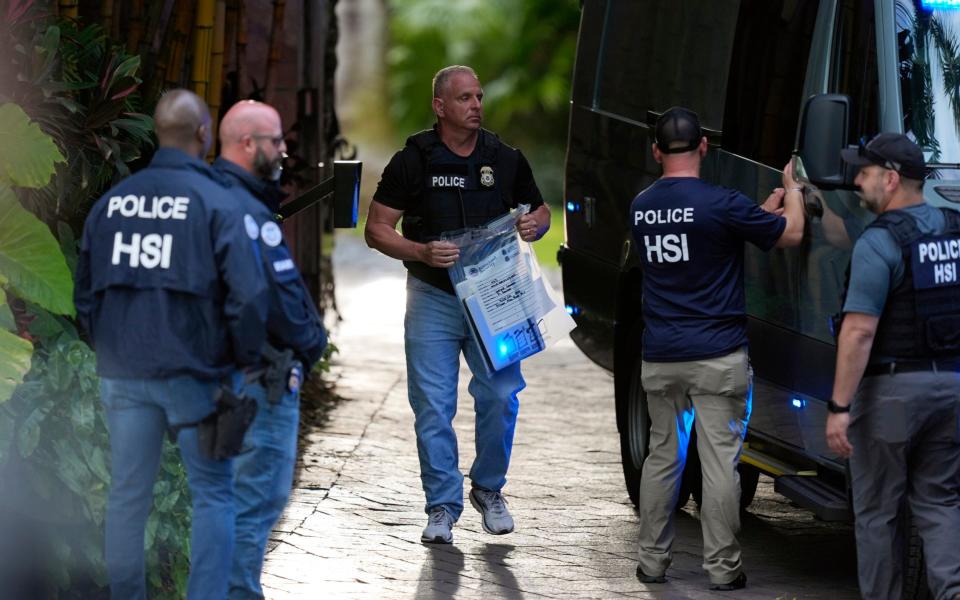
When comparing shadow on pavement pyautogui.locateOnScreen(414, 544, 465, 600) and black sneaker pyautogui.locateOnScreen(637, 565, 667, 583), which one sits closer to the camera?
shadow on pavement pyautogui.locateOnScreen(414, 544, 465, 600)

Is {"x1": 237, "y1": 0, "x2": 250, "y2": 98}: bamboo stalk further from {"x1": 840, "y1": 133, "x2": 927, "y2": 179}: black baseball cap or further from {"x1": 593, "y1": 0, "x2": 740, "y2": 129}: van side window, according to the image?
{"x1": 840, "y1": 133, "x2": 927, "y2": 179}: black baseball cap

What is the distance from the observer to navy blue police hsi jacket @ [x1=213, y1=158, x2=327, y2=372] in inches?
205

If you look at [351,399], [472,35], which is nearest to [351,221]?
[351,399]

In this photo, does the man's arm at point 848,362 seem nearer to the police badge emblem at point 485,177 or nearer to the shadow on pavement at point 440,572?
the shadow on pavement at point 440,572

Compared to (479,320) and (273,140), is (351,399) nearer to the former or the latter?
(479,320)

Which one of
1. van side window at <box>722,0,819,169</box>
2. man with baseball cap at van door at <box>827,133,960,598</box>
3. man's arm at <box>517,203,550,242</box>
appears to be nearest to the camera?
man with baseball cap at van door at <box>827,133,960,598</box>

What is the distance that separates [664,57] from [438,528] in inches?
94.5

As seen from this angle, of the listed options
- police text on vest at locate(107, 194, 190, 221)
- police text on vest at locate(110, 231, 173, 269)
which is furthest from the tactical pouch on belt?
police text on vest at locate(107, 194, 190, 221)

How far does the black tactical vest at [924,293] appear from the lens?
5.78 metres

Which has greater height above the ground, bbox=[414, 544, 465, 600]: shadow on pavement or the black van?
the black van

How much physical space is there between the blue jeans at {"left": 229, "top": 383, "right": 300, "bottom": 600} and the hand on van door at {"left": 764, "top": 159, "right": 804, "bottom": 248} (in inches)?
78.3

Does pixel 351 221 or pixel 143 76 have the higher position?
pixel 143 76

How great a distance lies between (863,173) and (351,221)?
69.9 inches

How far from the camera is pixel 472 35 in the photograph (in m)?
32.9
